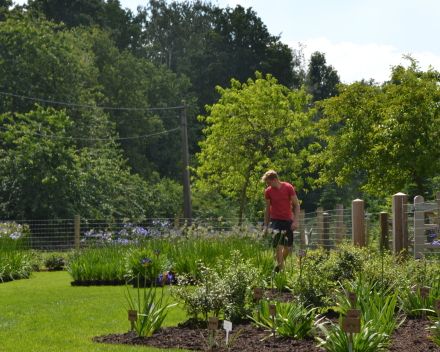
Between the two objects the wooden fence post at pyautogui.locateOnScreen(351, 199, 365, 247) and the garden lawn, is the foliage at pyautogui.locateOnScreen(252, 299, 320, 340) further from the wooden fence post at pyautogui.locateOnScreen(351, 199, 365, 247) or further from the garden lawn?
the wooden fence post at pyautogui.locateOnScreen(351, 199, 365, 247)

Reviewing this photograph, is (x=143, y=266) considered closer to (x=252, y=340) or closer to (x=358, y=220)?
(x=358, y=220)

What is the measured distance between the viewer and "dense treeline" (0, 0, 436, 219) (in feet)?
84.6

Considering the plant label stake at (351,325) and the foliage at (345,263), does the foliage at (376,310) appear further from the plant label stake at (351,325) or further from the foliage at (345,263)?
the foliage at (345,263)

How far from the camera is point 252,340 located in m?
4.89

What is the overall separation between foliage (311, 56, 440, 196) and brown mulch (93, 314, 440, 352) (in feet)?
39.0

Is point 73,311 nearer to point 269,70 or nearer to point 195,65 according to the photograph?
point 269,70

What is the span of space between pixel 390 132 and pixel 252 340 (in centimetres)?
1322

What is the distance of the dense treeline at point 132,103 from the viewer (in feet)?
84.6

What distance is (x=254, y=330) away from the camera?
5277 millimetres

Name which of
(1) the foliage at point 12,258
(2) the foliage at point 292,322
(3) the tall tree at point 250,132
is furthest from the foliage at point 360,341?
(3) the tall tree at point 250,132

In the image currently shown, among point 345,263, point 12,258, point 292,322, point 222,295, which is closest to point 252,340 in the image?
point 292,322

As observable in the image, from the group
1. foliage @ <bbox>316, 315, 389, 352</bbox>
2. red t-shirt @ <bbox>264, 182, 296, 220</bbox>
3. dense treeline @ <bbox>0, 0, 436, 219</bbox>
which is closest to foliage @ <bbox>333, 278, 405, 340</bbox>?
foliage @ <bbox>316, 315, 389, 352</bbox>

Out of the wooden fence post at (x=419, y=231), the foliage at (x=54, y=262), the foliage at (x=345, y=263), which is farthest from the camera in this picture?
the foliage at (x=54, y=262)

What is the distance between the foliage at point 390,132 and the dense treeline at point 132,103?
0.22 m
